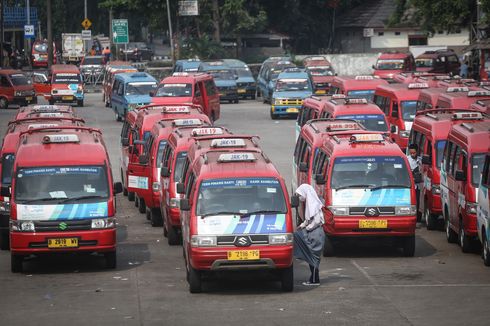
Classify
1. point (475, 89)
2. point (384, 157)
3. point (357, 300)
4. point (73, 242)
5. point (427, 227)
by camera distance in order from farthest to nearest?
point (475, 89) < point (427, 227) < point (384, 157) < point (73, 242) < point (357, 300)

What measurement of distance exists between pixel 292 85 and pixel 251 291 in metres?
35.3

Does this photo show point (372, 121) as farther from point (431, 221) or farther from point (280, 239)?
point (280, 239)

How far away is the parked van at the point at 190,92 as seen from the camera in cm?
4738

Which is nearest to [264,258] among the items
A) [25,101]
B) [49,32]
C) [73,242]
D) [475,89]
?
[73,242]

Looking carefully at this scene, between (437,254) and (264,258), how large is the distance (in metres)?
5.52

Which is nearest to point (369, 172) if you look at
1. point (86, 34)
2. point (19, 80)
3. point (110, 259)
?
point (110, 259)

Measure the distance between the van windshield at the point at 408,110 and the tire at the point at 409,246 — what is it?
51.5 ft

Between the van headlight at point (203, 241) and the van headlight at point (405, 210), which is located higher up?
the van headlight at point (203, 241)

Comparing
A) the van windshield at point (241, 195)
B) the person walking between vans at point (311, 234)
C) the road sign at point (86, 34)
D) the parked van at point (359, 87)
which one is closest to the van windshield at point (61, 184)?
the van windshield at point (241, 195)

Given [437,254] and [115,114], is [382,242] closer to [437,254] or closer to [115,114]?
[437,254]

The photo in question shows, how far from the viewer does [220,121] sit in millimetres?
52094

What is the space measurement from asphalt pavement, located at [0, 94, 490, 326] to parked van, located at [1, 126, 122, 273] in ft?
1.73

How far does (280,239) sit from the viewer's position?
18.4m

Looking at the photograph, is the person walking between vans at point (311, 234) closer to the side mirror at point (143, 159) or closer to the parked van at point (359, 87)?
the side mirror at point (143, 159)
